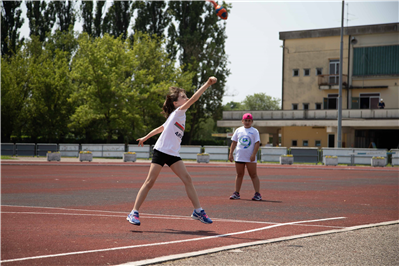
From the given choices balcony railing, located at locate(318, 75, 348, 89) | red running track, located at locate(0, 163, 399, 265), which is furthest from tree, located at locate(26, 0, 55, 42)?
red running track, located at locate(0, 163, 399, 265)

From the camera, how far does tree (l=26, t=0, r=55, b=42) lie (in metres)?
54.3

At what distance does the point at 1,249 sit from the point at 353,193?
32.3 ft

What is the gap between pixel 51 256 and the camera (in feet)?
17.0

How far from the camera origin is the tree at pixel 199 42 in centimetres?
5384

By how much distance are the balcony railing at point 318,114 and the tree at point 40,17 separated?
78.0ft

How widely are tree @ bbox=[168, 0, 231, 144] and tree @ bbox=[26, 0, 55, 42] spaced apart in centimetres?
1414

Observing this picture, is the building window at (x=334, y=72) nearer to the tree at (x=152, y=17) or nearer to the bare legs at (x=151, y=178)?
the tree at (x=152, y=17)

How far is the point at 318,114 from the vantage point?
4462cm

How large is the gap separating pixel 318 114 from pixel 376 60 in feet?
28.1

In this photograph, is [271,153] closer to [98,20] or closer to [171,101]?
[171,101]

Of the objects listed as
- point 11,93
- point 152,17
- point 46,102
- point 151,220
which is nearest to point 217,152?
point 46,102

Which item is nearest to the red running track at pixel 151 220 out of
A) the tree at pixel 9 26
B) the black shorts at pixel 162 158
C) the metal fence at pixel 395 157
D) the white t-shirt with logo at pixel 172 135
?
the black shorts at pixel 162 158

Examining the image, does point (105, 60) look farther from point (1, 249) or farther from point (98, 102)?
point (1, 249)

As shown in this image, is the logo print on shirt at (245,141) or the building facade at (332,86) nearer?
the logo print on shirt at (245,141)
